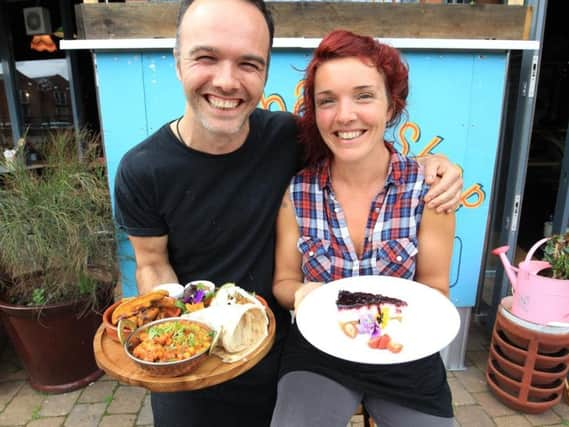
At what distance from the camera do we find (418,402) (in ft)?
5.63

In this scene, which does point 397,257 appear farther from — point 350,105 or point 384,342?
point 350,105

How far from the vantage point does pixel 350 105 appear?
5.64ft

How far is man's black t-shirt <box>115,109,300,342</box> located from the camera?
74.4 inches

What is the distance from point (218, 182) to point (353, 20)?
155cm

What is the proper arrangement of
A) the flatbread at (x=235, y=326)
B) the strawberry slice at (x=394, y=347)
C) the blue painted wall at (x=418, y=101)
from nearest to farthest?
1. the flatbread at (x=235, y=326)
2. the strawberry slice at (x=394, y=347)
3. the blue painted wall at (x=418, y=101)

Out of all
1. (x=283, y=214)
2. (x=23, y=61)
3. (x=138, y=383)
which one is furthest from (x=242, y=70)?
(x=23, y=61)

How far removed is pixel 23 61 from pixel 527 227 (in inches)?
286

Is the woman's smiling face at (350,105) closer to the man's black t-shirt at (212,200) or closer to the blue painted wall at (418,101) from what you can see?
the man's black t-shirt at (212,200)

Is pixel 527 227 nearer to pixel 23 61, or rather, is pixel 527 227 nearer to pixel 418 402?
pixel 418 402

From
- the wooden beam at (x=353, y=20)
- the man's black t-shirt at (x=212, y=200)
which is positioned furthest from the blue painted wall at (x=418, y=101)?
the man's black t-shirt at (x=212, y=200)

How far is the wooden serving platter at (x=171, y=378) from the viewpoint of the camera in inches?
50.8

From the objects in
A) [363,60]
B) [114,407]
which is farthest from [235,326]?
[114,407]

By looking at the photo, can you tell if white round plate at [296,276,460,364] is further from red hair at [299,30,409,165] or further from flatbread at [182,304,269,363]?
red hair at [299,30,409,165]

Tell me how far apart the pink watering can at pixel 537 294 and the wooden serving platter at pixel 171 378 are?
6.34ft
